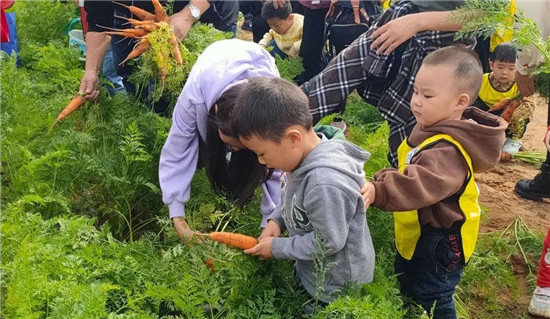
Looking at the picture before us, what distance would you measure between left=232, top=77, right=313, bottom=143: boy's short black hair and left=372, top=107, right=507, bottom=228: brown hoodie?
16.0 inches

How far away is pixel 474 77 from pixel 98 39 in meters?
2.21

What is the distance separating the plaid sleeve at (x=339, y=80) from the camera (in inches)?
119

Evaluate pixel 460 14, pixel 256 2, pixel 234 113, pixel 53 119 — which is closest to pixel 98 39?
pixel 53 119

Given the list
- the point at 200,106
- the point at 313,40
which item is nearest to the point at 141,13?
the point at 200,106

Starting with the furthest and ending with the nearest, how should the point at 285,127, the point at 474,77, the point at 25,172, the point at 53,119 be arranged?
1. the point at 53,119
2. the point at 25,172
3. the point at 474,77
4. the point at 285,127

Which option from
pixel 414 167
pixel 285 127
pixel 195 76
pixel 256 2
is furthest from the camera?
pixel 256 2

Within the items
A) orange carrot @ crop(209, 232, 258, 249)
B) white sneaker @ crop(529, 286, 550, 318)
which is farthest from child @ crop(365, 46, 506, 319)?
white sneaker @ crop(529, 286, 550, 318)

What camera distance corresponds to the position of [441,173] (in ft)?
6.95

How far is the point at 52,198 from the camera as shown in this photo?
273cm

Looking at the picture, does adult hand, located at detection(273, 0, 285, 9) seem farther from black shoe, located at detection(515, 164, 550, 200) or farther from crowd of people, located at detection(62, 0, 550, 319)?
black shoe, located at detection(515, 164, 550, 200)

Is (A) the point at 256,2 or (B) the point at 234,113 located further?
(A) the point at 256,2

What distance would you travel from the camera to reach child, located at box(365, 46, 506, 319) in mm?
2133

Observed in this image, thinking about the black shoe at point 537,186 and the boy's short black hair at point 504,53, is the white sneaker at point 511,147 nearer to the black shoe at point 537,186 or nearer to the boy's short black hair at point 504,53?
the black shoe at point 537,186

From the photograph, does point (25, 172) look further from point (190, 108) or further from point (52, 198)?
point (190, 108)
